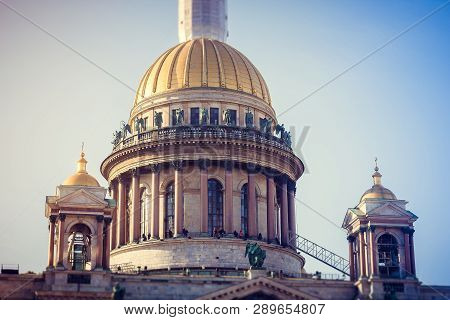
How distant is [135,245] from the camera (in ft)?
313

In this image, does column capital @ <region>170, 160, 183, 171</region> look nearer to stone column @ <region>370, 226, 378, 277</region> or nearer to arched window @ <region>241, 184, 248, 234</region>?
arched window @ <region>241, 184, 248, 234</region>

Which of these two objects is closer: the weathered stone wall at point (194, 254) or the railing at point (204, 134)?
the weathered stone wall at point (194, 254)

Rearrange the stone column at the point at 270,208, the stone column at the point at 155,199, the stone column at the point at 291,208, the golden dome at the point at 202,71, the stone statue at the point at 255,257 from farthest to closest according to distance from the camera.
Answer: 1. the stone column at the point at 291,208
2. the golden dome at the point at 202,71
3. the stone column at the point at 270,208
4. the stone column at the point at 155,199
5. the stone statue at the point at 255,257

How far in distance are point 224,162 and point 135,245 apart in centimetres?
1004

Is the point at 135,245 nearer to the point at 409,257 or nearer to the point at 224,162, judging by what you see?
the point at 224,162

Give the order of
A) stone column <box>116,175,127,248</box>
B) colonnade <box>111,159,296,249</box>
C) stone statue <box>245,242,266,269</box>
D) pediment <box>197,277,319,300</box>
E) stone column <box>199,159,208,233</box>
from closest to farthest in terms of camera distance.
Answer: pediment <box>197,277,319,300</box>, stone statue <box>245,242,266,269</box>, stone column <box>199,159,208,233</box>, colonnade <box>111,159,296,249</box>, stone column <box>116,175,127,248</box>

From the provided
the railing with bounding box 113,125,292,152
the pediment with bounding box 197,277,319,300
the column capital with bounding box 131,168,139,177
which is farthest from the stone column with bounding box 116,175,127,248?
the pediment with bounding box 197,277,319,300

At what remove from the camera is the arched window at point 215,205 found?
Answer: 95.9 m

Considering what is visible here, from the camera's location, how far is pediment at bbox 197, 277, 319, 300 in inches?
3125

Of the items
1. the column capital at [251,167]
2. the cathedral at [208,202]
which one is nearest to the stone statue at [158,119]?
the cathedral at [208,202]

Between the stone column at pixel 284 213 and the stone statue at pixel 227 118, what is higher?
the stone statue at pixel 227 118

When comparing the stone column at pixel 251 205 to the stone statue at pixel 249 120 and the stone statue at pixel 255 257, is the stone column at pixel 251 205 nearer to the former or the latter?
the stone statue at pixel 249 120

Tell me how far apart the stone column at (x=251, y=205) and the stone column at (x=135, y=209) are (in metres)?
9.29

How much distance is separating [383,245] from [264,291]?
1138cm
